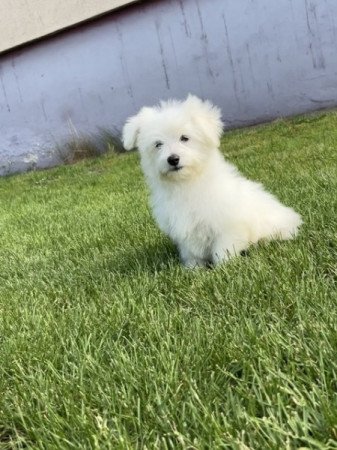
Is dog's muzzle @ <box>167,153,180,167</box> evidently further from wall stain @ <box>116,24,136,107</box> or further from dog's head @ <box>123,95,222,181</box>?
wall stain @ <box>116,24,136,107</box>

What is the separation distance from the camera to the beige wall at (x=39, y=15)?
11.7 m

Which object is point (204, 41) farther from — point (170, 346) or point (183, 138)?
point (170, 346)

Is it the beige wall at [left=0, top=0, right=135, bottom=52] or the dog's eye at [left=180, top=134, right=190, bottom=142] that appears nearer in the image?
the dog's eye at [left=180, top=134, right=190, bottom=142]

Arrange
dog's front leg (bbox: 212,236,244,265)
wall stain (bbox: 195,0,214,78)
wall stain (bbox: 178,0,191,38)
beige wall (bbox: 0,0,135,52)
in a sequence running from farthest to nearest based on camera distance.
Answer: beige wall (bbox: 0,0,135,52) < wall stain (bbox: 178,0,191,38) < wall stain (bbox: 195,0,214,78) < dog's front leg (bbox: 212,236,244,265)

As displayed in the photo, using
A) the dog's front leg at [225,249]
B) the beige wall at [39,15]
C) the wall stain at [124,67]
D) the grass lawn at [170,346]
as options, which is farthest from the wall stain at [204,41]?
the dog's front leg at [225,249]

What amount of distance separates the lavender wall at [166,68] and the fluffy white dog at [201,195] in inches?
305

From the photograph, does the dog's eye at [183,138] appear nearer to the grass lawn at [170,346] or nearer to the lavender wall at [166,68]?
the grass lawn at [170,346]

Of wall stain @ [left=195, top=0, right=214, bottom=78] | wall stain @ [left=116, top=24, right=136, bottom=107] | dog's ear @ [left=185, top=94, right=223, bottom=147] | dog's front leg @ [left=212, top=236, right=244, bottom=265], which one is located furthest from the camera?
wall stain @ [left=116, top=24, right=136, bottom=107]

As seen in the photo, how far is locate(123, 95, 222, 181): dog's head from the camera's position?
3.13 meters

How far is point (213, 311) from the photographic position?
2250 mm

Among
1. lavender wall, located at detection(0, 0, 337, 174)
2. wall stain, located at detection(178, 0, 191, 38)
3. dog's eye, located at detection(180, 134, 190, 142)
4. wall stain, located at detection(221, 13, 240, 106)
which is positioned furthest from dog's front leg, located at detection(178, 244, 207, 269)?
wall stain, located at detection(178, 0, 191, 38)

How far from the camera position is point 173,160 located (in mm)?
3084

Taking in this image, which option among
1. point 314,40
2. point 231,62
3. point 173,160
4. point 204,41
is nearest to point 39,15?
point 204,41

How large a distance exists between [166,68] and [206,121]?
869 cm
